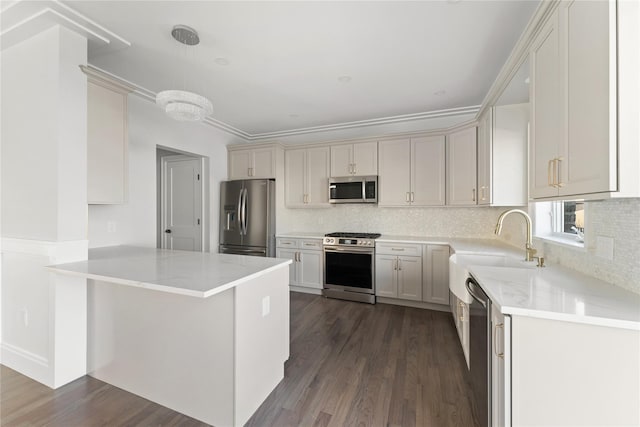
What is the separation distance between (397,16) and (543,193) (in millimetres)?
1536

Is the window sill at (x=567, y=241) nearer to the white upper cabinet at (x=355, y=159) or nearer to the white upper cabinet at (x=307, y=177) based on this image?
the white upper cabinet at (x=355, y=159)

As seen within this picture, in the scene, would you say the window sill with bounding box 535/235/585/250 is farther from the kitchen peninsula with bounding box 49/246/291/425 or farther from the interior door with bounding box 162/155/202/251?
the interior door with bounding box 162/155/202/251

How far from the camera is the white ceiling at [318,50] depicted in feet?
5.97

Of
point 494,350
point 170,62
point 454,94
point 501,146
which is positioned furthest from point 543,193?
point 170,62

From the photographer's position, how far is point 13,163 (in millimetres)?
2133

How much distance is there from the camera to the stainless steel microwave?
3920 mm

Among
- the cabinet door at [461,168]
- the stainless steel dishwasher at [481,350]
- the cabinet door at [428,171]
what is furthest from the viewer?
the cabinet door at [428,171]

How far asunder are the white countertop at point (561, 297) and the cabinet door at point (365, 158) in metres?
2.53

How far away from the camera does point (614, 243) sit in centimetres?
138

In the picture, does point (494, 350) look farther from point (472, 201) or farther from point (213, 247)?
point (213, 247)

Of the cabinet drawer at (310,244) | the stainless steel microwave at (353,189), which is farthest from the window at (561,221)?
the cabinet drawer at (310,244)

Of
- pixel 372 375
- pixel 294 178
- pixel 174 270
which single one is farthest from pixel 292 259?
pixel 174 270

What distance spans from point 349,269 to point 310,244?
0.73m

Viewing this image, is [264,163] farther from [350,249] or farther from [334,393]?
[334,393]
